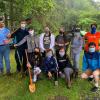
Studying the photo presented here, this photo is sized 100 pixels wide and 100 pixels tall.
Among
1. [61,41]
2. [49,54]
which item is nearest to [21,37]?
[49,54]

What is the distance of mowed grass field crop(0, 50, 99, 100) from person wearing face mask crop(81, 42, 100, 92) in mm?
489

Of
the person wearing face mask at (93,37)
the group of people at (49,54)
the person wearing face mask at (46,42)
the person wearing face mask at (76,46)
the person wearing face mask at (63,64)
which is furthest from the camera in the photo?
the person wearing face mask at (76,46)

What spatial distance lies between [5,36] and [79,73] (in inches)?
127

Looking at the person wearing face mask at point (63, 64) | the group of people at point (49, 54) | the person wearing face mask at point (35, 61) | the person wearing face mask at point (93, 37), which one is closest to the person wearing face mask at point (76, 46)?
the group of people at point (49, 54)

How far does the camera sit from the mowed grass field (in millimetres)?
10469

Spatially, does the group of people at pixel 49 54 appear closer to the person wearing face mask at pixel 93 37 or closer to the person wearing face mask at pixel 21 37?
the person wearing face mask at pixel 21 37

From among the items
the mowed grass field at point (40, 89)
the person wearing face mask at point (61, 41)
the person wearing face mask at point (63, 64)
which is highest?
the person wearing face mask at point (61, 41)

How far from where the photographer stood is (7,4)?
1040 inches

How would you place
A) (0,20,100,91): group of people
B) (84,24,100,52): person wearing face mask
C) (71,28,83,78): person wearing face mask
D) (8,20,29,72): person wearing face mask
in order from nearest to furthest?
(0,20,100,91): group of people, (84,24,100,52): person wearing face mask, (8,20,29,72): person wearing face mask, (71,28,83,78): person wearing face mask

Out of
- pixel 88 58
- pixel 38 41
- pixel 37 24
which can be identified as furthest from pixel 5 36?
pixel 37 24

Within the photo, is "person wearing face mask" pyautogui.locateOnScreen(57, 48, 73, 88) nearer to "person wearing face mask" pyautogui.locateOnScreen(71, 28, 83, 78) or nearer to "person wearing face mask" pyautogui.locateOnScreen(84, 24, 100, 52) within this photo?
"person wearing face mask" pyautogui.locateOnScreen(71, 28, 83, 78)

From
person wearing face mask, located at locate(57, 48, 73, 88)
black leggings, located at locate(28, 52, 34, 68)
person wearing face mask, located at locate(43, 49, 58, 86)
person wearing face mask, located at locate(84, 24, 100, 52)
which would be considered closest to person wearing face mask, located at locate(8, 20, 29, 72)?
black leggings, located at locate(28, 52, 34, 68)

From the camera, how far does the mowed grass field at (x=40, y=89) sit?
10469mm

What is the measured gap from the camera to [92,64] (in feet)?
34.9
